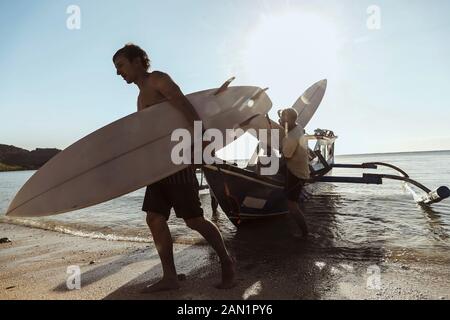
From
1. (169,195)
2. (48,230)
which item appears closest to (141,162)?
(169,195)

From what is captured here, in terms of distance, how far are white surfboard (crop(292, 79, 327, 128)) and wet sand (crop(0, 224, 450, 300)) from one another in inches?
193

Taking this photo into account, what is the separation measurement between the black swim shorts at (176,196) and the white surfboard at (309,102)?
263 inches

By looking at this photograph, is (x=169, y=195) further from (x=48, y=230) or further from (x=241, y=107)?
(x=48, y=230)

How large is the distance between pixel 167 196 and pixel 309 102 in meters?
8.13

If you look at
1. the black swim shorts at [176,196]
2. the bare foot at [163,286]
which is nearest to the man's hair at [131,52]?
the black swim shorts at [176,196]

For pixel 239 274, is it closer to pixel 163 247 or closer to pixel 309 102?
pixel 163 247

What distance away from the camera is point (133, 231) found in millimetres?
7246

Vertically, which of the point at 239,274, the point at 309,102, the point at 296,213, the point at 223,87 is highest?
the point at 309,102

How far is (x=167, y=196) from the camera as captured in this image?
116 inches

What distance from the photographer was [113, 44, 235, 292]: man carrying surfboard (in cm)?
288

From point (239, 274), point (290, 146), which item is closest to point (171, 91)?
point (239, 274)

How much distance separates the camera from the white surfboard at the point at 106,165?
335cm

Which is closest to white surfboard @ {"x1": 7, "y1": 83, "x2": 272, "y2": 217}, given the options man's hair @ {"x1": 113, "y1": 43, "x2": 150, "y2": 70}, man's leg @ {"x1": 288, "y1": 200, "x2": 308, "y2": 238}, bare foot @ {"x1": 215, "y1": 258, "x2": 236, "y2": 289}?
man's hair @ {"x1": 113, "y1": 43, "x2": 150, "y2": 70}

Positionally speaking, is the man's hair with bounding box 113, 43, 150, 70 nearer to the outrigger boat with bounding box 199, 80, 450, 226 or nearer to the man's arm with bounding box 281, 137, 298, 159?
the outrigger boat with bounding box 199, 80, 450, 226
